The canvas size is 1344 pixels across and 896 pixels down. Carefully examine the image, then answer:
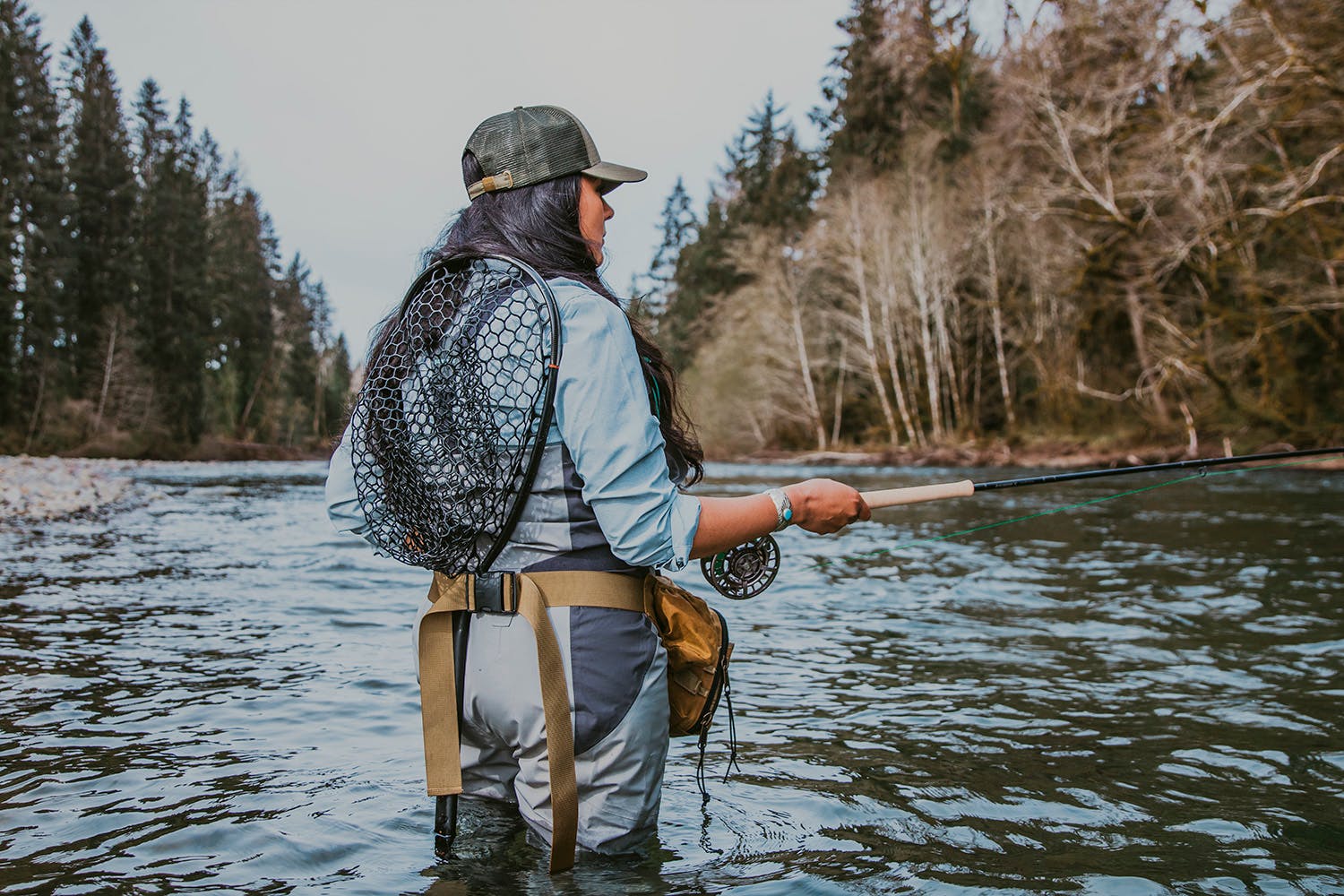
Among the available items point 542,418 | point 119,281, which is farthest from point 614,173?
point 119,281

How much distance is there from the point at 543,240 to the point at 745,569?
1.13 metres

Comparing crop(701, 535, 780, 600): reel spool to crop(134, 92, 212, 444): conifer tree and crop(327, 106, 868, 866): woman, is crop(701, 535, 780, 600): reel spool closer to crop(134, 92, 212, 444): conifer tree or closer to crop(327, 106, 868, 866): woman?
crop(327, 106, 868, 866): woman

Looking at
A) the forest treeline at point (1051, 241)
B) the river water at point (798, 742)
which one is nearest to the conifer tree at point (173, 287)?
the forest treeline at point (1051, 241)

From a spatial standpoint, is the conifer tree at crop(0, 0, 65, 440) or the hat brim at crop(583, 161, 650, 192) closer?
the hat brim at crop(583, 161, 650, 192)

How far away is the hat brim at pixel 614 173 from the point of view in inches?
103

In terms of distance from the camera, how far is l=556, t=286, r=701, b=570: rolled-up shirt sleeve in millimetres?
2307

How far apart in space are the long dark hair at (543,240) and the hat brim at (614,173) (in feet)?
0.19

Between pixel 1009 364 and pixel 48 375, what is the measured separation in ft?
140

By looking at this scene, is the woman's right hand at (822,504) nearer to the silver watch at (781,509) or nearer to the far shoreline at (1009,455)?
the silver watch at (781,509)

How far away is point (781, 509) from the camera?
2.61m

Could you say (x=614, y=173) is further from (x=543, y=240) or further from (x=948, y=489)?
(x=948, y=489)

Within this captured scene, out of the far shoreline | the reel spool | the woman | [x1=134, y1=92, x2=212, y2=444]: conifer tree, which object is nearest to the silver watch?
the woman

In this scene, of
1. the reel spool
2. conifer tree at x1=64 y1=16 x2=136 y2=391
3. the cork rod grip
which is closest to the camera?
the cork rod grip

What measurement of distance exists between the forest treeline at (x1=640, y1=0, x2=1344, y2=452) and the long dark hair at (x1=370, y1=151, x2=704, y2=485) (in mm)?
487
